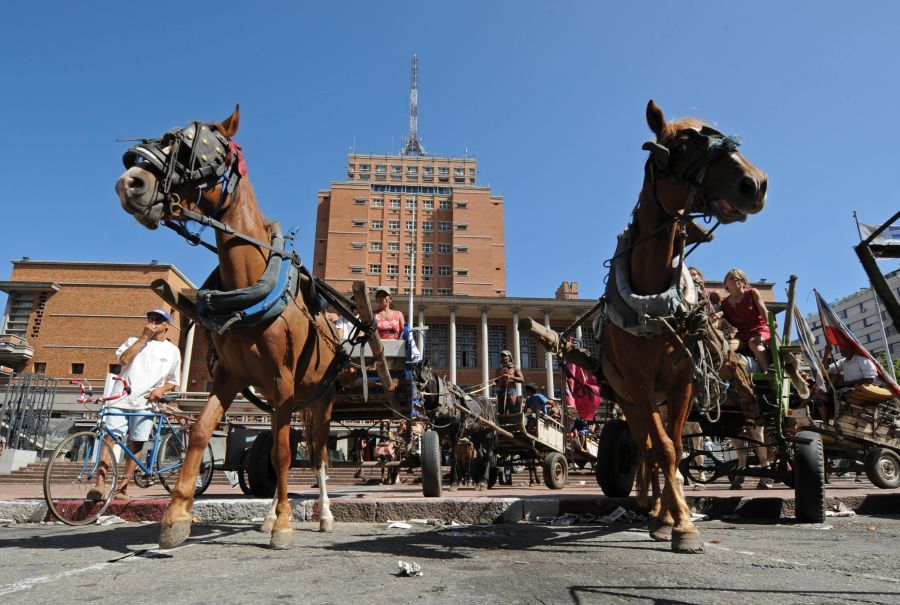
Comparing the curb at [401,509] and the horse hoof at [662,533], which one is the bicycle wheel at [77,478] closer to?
the curb at [401,509]

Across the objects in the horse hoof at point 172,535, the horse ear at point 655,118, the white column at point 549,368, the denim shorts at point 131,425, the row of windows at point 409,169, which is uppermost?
the row of windows at point 409,169

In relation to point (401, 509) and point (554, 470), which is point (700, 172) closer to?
point (401, 509)

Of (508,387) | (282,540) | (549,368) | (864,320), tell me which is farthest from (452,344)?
(864,320)

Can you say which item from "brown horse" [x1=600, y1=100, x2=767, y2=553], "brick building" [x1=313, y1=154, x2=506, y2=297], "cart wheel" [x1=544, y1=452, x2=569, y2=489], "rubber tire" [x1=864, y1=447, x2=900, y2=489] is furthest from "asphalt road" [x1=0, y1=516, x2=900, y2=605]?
"brick building" [x1=313, y1=154, x2=506, y2=297]

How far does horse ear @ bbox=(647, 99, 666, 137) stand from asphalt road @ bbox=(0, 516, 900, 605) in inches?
116

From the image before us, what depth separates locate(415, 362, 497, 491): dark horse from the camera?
874 centimetres

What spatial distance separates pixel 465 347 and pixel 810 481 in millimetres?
48209

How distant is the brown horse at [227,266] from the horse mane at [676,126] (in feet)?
9.95

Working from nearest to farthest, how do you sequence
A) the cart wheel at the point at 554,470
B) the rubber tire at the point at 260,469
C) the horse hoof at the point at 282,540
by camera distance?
the horse hoof at the point at 282,540
the rubber tire at the point at 260,469
the cart wheel at the point at 554,470

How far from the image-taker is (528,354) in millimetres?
54031

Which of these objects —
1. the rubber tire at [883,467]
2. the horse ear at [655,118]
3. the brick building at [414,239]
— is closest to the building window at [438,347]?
the brick building at [414,239]

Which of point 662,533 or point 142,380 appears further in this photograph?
point 142,380

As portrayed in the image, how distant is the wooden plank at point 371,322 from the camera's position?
450 cm

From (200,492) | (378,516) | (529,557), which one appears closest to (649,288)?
(529,557)
